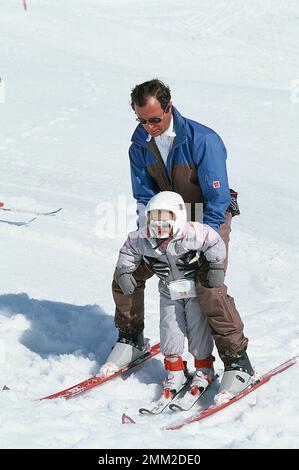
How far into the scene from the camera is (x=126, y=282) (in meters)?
5.25

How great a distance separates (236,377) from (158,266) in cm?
91

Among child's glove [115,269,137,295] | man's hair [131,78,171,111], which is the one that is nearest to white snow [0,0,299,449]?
child's glove [115,269,137,295]

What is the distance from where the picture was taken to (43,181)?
11.6 metres

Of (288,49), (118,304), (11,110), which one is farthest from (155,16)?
(118,304)

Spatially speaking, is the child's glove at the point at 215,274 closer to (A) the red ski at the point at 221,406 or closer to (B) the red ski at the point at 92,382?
(A) the red ski at the point at 221,406

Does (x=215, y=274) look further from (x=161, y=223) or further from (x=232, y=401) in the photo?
(x=232, y=401)

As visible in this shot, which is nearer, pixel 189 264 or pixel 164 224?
pixel 164 224

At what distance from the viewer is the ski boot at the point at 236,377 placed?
16.8ft

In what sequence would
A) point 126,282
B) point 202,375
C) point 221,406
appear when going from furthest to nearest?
1. point 202,375
2. point 126,282
3. point 221,406

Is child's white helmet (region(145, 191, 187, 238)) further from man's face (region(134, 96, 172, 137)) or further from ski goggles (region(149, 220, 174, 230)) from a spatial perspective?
man's face (region(134, 96, 172, 137))

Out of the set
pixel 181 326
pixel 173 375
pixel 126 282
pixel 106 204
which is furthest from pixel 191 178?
pixel 106 204

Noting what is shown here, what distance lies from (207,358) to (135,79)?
1615cm

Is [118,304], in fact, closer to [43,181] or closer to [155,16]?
[43,181]

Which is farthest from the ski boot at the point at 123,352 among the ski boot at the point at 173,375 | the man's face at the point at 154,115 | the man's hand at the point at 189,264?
the man's face at the point at 154,115
